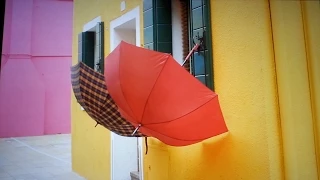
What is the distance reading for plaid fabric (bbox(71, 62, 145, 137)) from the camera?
10.7 ft

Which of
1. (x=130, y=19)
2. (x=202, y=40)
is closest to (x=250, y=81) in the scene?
(x=202, y=40)

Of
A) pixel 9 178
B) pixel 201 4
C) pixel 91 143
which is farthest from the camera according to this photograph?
pixel 9 178

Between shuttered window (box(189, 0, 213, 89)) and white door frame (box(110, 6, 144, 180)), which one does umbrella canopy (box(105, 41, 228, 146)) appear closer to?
shuttered window (box(189, 0, 213, 89))

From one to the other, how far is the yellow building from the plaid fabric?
2.48 ft

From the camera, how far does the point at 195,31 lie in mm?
3223

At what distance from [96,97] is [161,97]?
1067 mm

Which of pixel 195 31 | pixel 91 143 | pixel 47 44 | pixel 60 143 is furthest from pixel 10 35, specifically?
pixel 195 31

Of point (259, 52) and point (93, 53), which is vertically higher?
point (93, 53)

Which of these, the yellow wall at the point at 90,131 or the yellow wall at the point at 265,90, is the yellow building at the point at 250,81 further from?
the yellow wall at the point at 90,131

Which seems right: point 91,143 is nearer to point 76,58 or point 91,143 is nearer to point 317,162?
point 76,58

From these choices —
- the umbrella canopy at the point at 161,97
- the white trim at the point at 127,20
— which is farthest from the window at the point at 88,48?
the umbrella canopy at the point at 161,97

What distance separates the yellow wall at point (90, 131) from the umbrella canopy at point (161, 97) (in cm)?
213

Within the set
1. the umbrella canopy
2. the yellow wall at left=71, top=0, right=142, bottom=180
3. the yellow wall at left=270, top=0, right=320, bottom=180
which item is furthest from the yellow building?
the yellow wall at left=71, top=0, right=142, bottom=180

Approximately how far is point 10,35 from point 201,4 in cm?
1312
